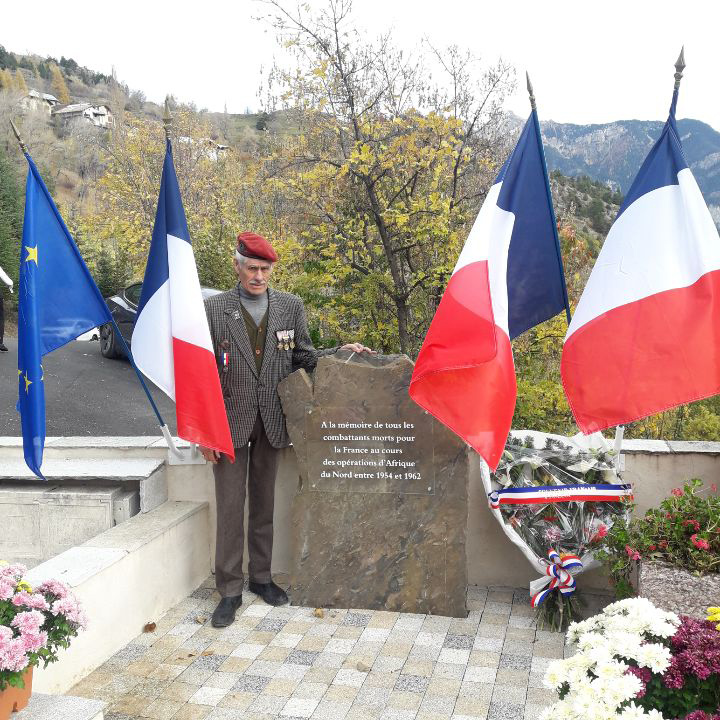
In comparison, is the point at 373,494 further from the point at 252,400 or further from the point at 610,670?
the point at 610,670

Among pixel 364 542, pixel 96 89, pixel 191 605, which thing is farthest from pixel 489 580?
pixel 96 89

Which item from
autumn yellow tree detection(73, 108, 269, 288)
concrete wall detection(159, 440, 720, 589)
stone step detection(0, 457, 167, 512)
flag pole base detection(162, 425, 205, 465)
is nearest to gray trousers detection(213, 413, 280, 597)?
concrete wall detection(159, 440, 720, 589)

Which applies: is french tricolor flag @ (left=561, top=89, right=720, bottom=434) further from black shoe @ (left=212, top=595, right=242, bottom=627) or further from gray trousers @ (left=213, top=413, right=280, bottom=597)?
black shoe @ (left=212, top=595, right=242, bottom=627)

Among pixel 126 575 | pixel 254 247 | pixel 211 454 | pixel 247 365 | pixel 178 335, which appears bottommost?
pixel 126 575

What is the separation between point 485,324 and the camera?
3260 mm

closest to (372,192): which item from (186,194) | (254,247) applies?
(254,247)

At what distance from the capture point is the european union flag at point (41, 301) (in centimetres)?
360

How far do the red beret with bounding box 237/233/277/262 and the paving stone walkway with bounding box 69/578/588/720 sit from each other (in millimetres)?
1775

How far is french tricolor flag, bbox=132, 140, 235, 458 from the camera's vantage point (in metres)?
3.77

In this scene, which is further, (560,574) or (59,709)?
(560,574)

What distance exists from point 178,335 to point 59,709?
179 cm

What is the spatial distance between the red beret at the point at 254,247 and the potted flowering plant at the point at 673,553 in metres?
2.08

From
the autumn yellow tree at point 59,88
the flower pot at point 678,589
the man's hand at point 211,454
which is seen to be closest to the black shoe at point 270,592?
Answer: the man's hand at point 211,454

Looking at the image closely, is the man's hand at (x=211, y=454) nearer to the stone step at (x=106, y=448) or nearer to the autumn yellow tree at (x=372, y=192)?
the stone step at (x=106, y=448)
